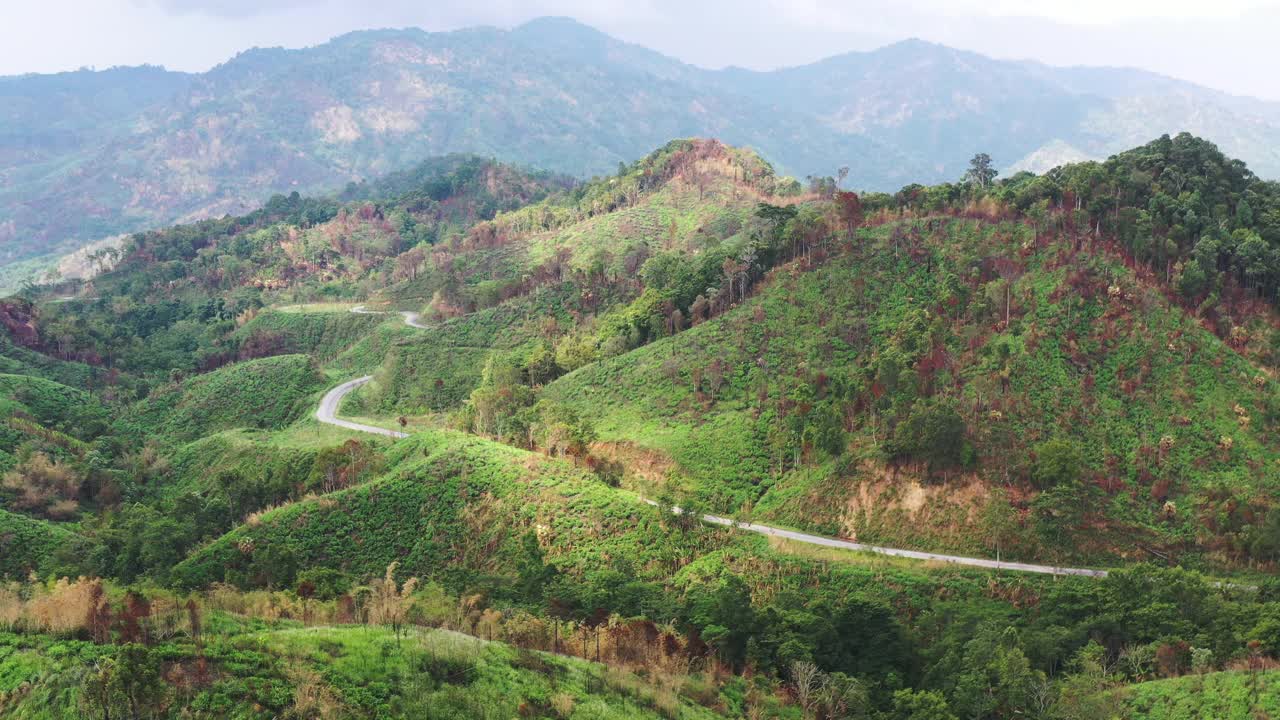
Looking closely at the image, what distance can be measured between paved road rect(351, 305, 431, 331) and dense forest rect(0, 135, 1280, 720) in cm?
1015

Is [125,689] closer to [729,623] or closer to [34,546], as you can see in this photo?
[729,623]

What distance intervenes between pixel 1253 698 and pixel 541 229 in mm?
121647

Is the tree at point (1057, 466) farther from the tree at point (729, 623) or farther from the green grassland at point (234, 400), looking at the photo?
the green grassland at point (234, 400)

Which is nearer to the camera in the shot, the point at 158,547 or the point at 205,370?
the point at 158,547

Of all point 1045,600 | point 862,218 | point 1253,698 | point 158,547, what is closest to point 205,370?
point 158,547

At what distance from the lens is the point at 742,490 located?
5422 centimetres

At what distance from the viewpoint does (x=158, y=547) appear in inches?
1788

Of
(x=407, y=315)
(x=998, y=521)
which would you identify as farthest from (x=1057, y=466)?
(x=407, y=315)

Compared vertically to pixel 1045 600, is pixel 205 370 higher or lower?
lower

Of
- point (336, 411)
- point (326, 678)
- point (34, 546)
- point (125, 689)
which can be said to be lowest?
point (336, 411)

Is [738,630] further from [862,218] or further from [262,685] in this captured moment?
[862,218]

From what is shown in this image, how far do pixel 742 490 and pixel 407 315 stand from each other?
7545cm

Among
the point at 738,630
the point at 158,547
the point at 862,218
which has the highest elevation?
the point at 862,218

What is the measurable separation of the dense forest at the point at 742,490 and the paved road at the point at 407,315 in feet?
33.3
